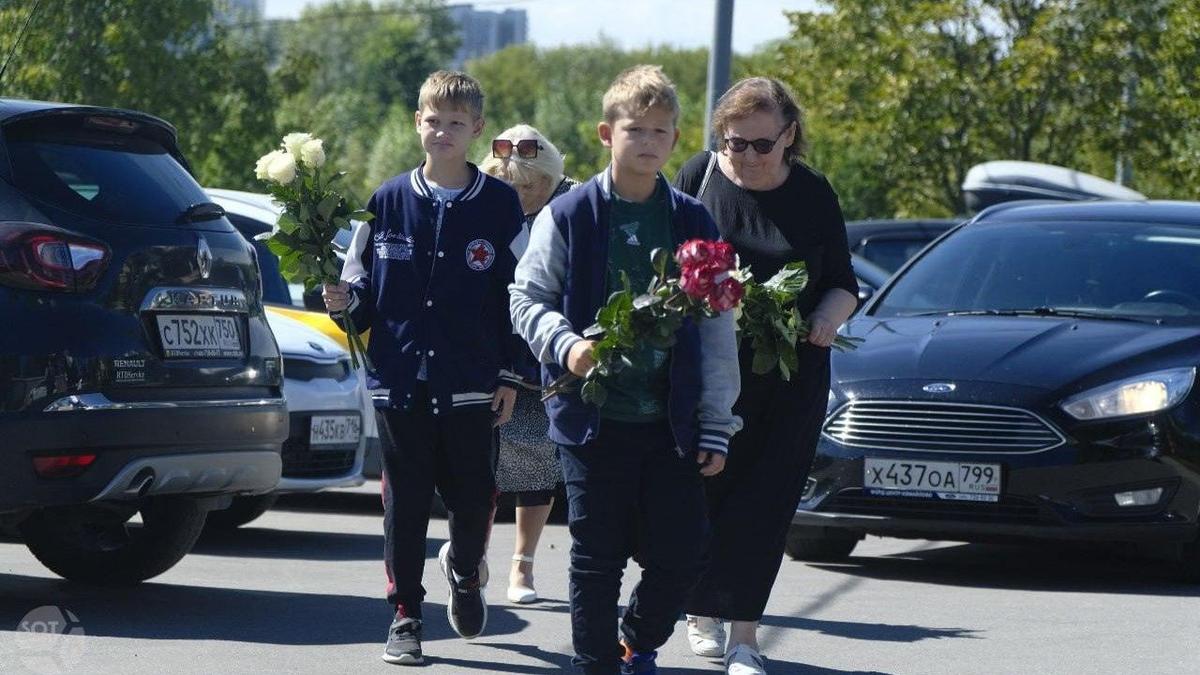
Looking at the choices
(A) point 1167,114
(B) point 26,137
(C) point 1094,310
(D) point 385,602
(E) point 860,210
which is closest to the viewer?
(B) point 26,137

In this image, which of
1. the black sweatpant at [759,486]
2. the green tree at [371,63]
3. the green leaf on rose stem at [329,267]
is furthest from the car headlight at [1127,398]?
the green tree at [371,63]

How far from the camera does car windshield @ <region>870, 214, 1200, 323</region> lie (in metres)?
8.79

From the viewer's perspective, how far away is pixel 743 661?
586cm

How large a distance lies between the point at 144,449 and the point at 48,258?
26.6 inches

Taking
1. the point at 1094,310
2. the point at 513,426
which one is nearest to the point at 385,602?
the point at 513,426

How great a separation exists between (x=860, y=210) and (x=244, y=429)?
37.3m

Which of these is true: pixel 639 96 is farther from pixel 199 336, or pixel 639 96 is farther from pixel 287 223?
pixel 199 336

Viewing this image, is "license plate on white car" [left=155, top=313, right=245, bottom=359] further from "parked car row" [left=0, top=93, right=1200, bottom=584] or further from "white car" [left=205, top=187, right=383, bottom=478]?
"white car" [left=205, top=187, right=383, bottom=478]

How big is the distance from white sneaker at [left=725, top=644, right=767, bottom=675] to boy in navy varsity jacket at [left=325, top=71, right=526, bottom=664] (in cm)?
88

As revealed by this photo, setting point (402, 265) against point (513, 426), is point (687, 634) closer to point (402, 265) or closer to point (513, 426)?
point (513, 426)

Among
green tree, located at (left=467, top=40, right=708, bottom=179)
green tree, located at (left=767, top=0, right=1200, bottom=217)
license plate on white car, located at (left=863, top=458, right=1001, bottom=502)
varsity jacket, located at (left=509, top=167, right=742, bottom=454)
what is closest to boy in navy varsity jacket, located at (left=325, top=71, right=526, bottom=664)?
varsity jacket, located at (left=509, top=167, right=742, bottom=454)

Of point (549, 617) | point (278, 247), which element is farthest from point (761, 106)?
point (549, 617)

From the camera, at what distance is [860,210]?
43.3 m

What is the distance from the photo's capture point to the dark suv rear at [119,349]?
612cm
